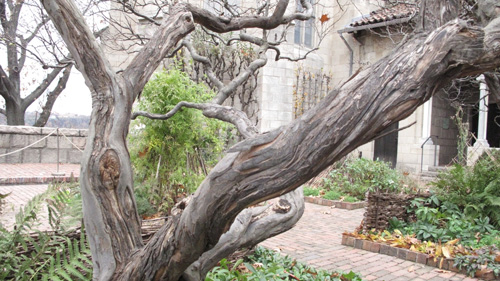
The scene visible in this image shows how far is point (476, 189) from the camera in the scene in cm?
670

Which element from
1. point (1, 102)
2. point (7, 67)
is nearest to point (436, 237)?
point (7, 67)

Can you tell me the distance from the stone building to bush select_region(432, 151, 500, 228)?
7.08 metres

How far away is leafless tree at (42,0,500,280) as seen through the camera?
1597 millimetres

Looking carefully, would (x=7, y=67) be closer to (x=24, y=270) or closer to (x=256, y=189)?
(x=24, y=270)

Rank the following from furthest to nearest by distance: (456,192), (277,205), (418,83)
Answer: (456,192)
(277,205)
(418,83)

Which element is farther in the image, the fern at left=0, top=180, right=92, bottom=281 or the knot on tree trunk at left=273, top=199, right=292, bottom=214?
the knot on tree trunk at left=273, top=199, right=292, bottom=214

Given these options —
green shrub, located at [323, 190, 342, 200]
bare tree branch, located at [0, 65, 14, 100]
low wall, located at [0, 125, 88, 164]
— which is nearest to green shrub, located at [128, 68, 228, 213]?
green shrub, located at [323, 190, 342, 200]

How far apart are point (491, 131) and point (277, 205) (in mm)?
16831

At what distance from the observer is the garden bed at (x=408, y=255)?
482 cm

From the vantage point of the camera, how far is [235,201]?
190 centimetres

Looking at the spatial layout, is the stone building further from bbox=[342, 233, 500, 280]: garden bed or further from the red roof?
bbox=[342, 233, 500, 280]: garden bed

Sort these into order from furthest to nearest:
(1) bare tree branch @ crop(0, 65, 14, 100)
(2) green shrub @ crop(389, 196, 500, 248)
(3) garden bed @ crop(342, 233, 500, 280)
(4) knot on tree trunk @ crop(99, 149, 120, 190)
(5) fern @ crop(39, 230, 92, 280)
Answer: (1) bare tree branch @ crop(0, 65, 14, 100) → (2) green shrub @ crop(389, 196, 500, 248) → (3) garden bed @ crop(342, 233, 500, 280) → (5) fern @ crop(39, 230, 92, 280) → (4) knot on tree trunk @ crop(99, 149, 120, 190)

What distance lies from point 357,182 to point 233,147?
934 centimetres

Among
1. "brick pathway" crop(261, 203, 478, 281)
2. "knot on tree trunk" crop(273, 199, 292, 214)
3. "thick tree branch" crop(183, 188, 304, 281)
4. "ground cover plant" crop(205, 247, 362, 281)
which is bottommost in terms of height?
"brick pathway" crop(261, 203, 478, 281)
